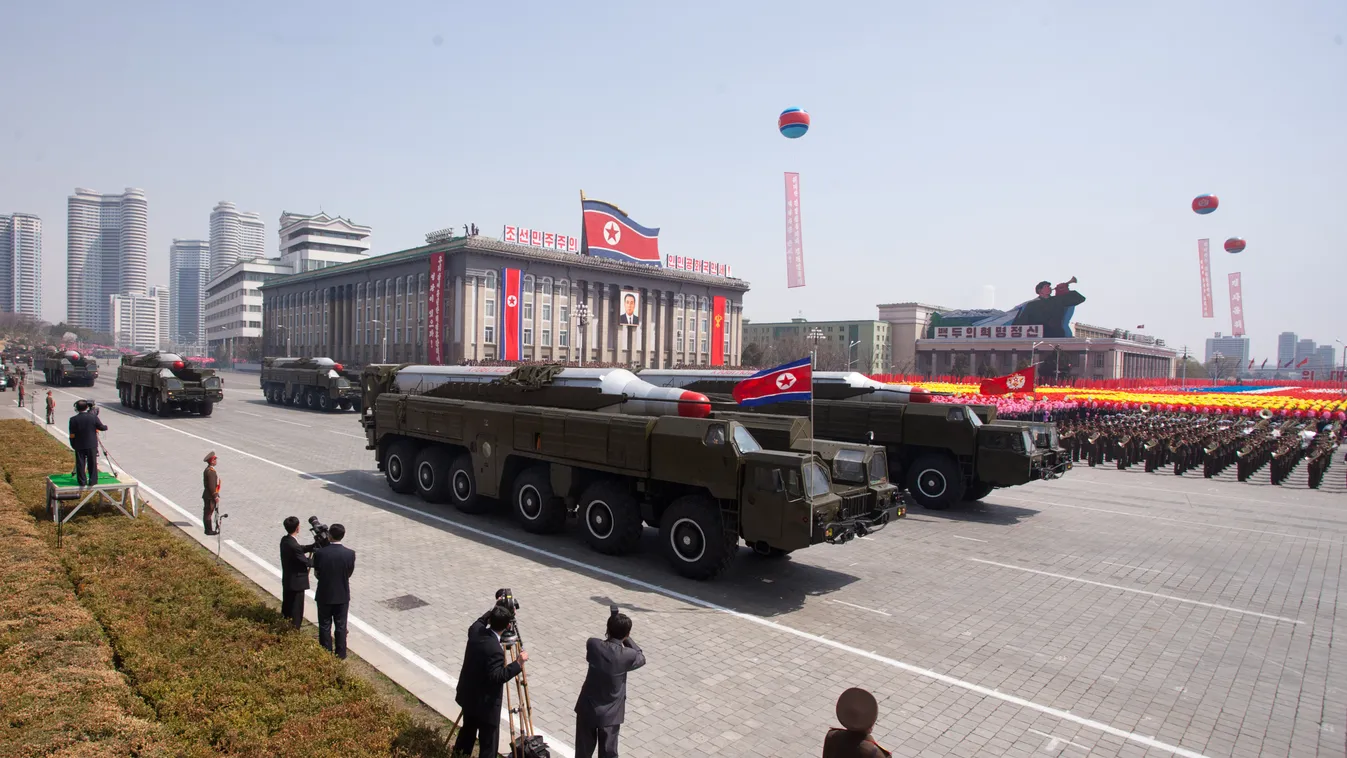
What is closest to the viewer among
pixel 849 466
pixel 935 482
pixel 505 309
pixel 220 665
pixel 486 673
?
pixel 486 673

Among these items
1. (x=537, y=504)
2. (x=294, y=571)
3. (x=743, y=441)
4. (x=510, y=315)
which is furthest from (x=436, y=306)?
(x=294, y=571)

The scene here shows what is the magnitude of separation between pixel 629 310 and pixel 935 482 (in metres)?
64.2

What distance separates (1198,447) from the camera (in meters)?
23.9

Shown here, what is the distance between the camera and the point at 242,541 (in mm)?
11578

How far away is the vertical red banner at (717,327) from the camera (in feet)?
304

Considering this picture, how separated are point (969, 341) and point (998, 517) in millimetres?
87608

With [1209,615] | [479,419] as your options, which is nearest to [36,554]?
[479,419]

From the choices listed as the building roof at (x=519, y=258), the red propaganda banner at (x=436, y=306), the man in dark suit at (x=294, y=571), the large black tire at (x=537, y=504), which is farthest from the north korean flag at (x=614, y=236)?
the man in dark suit at (x=294, y=571)

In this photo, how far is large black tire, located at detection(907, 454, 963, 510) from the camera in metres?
16.0

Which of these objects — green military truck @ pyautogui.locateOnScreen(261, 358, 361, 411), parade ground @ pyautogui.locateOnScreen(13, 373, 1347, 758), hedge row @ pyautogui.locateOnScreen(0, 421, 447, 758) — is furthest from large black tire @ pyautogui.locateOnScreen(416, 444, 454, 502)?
green military truck @ pyautogui.locateOnScreen(261, 358, 361, 411)

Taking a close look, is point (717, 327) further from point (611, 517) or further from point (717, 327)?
point (611, 517)

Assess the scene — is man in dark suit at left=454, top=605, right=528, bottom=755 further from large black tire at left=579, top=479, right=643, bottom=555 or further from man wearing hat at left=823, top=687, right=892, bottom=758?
large black tire at left=579, top=479, right=643, bottom=555

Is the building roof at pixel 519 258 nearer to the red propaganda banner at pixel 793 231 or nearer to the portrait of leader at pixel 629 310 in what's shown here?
the portrait of leader at pixel 629 310

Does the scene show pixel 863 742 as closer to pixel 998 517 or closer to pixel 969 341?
pixel 998 517
